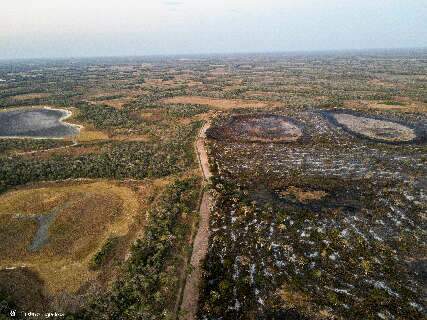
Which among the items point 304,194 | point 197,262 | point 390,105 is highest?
point 390,105

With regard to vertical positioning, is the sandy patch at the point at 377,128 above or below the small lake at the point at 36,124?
above

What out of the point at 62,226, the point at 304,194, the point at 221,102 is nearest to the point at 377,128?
the point at 304,194

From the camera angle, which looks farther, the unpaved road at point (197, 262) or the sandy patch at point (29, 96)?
the sandy patch at point (29, 96)

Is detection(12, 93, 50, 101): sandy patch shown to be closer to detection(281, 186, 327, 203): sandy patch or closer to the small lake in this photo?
the small lake

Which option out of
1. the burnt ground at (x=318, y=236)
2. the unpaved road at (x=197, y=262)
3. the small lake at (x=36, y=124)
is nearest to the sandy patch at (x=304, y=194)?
the burnt ground at (x=318, y=236)

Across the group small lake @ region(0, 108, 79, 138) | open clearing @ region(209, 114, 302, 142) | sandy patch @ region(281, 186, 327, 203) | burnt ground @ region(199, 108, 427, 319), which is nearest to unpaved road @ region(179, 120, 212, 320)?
burnt ground @ region(199, 108, 427, 319)

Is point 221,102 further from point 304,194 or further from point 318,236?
point 318,236

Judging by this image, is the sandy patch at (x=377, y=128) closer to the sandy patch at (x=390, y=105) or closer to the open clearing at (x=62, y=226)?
the sandy patch at (x=390, y=105)
